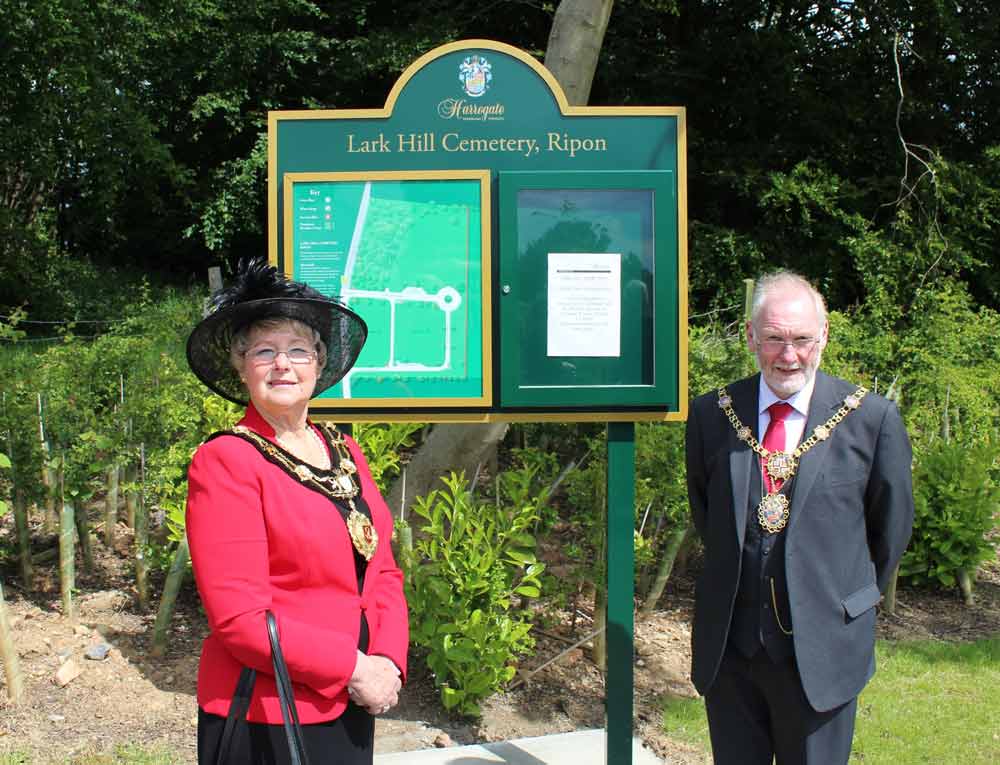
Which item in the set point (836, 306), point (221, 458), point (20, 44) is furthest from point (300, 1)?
point (221, 458)

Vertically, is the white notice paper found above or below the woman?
above

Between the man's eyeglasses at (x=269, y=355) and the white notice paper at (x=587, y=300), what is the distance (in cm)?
A: 127

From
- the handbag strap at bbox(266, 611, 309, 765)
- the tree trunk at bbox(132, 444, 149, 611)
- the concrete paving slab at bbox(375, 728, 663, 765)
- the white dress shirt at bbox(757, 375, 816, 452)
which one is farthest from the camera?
the tree trunk at bbox(132, 444, 149, 611)

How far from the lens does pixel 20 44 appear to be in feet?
43.1

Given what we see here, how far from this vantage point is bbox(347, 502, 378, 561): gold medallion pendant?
2264mm

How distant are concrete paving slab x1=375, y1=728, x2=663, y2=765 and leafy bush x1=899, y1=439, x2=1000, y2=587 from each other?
8.54 feet

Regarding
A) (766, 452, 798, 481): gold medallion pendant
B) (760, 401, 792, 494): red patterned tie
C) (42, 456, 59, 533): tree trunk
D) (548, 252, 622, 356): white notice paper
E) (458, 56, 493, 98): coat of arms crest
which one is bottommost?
(42, 456, 59, 533): tree trunk

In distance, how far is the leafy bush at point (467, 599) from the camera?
4059 millimetres

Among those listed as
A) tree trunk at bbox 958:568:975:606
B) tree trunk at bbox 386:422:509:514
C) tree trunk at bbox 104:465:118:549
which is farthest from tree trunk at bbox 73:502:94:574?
tree trunk at bbox 958:568:975:606

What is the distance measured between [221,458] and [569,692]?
117 inches

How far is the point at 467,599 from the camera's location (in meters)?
4.11

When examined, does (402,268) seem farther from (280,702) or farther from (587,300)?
(280,702)

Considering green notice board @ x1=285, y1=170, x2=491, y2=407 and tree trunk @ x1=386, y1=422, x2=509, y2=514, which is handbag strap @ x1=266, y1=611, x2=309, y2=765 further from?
tree trunk @ x1=386, y1=422, x2=509, y2=514

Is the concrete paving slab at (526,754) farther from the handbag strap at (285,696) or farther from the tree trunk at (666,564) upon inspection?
the handbag strap at (285,696)
